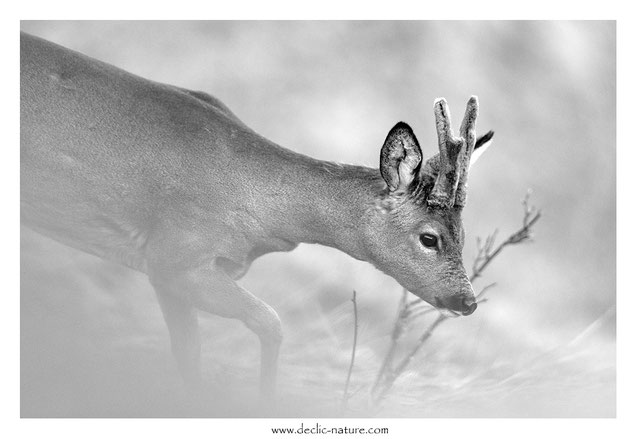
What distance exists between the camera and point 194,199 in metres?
4.54

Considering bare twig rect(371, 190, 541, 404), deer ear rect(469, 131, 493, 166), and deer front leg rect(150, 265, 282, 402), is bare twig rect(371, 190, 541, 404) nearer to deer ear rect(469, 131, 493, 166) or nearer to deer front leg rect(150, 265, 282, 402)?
deer front leg rect(150, 265, 282, 402)

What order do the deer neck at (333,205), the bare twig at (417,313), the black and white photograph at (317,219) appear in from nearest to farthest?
the deer neck at (333,205), the black and white photograph at (317,219), the bare twig at (417,313)

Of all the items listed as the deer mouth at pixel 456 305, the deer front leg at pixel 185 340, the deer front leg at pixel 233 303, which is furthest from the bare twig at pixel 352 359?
the deer front leg at pixel 185 340

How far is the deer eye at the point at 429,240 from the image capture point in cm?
423

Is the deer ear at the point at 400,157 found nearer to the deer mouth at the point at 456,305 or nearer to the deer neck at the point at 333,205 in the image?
the deer neck at the point at 333,205

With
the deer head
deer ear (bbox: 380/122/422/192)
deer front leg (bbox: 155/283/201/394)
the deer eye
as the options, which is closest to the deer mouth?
the deer head

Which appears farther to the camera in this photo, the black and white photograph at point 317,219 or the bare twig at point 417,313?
the bare twig at point 417,313

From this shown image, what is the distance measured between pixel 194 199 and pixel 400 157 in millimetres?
1182

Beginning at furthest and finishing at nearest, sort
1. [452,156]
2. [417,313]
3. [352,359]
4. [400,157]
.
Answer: [417,313], [352,359], [400,157], [452,156]

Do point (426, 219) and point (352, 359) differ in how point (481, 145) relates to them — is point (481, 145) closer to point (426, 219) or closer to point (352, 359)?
point (426, 219)

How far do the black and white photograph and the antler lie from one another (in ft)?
0.04

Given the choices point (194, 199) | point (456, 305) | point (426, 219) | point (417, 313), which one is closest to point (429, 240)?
point (426, 219)

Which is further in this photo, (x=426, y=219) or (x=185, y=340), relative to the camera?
(x=185, y=340)
